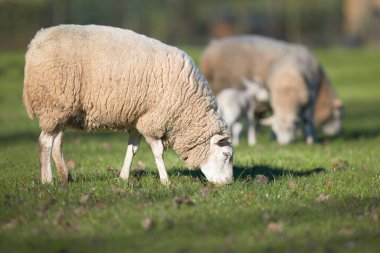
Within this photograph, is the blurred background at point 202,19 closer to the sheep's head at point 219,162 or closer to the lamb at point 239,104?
the lamb at point 239,104

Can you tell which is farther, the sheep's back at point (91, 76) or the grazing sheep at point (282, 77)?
the grazing sheep at point (282, 77)

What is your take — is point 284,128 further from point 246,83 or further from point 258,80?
point 258,80

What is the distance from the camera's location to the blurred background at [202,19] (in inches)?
1624

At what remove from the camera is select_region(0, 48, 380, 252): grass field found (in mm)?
5746

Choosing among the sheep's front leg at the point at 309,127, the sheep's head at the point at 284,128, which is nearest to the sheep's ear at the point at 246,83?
the sheep's head at the point at 284,128

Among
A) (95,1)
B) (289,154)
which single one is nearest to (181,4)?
(95,1)

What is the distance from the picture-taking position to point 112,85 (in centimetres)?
841

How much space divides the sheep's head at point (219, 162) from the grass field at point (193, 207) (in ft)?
0.52

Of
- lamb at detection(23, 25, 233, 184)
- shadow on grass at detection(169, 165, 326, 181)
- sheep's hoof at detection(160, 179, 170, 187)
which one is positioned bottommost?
shadow on grass at detection(169, 165, 326, 181)

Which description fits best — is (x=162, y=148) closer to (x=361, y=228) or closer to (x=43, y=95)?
(x=43, y=95)

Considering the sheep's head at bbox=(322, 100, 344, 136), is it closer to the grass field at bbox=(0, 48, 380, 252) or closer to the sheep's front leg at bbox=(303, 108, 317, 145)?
the sheep's front leg at bbox=(303, 108, 317, 145)

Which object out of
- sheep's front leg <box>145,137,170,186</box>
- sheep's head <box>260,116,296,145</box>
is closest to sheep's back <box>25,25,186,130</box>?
sheep's front leg <box>145,137,170,186</box>

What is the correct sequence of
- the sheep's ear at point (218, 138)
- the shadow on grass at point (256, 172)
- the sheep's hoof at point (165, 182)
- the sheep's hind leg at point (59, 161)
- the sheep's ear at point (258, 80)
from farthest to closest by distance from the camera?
the sheep's ear at point (258, 80)
the shadow on grass at point (256, 172)
the sheep's ear at point (218, 138)
the sheep's hind leg at point (59, 161)
the sheep's hoof at point (165, 182)

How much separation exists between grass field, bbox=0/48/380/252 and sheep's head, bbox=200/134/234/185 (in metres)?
0.16
